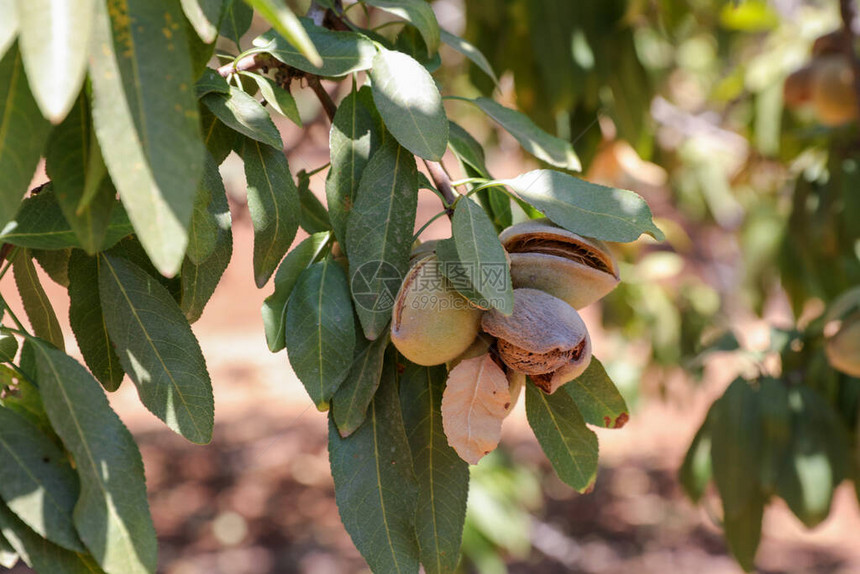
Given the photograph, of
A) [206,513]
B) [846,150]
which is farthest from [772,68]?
[206,513]

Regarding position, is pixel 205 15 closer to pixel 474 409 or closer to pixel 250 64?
pixel 250 64

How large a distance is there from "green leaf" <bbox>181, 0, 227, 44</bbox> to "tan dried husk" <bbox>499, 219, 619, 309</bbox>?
0.31 m

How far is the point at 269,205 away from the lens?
70 cm

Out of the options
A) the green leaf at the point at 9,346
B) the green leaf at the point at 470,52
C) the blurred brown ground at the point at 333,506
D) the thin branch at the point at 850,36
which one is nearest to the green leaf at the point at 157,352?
the green leaf at the point at 9,346

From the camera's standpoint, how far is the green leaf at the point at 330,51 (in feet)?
2.32

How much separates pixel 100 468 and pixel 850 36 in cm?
170

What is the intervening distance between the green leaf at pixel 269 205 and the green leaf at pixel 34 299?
22 cm

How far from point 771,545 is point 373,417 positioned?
9.38ft

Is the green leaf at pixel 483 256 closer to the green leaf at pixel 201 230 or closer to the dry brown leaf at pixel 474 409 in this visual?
the dry brown leaf at pixel 474 409

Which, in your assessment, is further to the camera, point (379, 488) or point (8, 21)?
point (379, 488)

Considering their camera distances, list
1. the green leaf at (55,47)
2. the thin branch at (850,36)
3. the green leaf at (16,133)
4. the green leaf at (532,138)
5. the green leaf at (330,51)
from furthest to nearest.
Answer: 1. the thin branch at (850,36)
2. the green leaf at (532,138)
3. the green leaf at (330,51)
4. the green leaf at (16,133)
5. the green leaf at (55,47)

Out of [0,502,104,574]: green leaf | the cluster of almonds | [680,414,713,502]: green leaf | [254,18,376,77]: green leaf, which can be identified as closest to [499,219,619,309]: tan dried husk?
the cluster of almonds

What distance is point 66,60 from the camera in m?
0.40

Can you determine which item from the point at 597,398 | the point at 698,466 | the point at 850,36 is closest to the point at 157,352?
the point at 597,398
